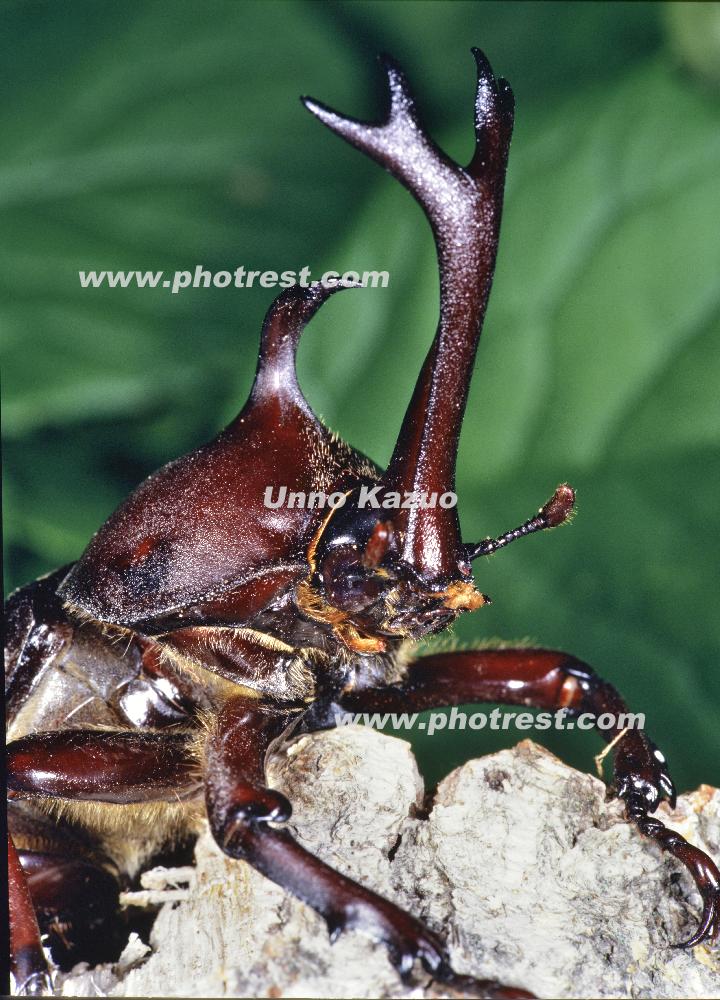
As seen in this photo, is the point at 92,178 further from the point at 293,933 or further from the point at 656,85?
the point at 293,933

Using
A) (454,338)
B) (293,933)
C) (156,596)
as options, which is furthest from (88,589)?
(454,338)

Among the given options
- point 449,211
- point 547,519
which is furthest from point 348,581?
point 449,211

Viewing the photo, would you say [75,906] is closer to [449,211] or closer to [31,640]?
[31,640]

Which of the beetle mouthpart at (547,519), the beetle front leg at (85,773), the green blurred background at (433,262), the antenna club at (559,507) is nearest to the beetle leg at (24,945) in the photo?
the beetle front leg at (85,773)

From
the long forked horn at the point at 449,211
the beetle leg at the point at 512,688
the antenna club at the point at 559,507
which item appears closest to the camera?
the long forked horn at the point at 449,211

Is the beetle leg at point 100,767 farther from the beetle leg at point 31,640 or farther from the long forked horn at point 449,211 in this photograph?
the long forked horn at point 449,211

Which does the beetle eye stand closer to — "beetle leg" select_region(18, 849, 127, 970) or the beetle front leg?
the beetle front leg

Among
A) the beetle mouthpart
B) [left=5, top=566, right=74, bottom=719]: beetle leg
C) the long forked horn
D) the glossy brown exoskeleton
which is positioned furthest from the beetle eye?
[left=5, top=566, right=74, bottom=719]: beetle leg
